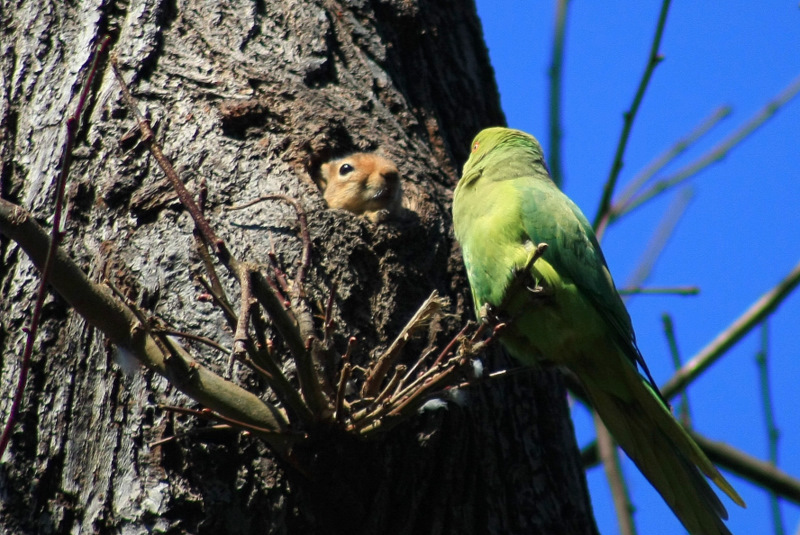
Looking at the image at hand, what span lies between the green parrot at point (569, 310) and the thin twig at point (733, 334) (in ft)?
1.94

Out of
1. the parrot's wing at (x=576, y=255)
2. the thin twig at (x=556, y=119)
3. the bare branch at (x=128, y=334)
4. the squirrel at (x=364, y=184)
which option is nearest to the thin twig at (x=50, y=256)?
the bare branch at (x=128, y=334)

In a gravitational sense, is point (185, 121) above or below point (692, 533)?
above

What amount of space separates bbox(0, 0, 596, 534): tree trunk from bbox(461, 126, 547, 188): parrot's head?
155 millimetres

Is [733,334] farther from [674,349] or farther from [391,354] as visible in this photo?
[391,354]

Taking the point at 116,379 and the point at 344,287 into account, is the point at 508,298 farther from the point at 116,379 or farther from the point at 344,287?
the point at 116,379

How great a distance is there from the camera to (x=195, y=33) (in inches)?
135

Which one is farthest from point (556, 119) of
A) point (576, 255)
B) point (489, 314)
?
point (489, 314)

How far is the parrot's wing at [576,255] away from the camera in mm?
3199

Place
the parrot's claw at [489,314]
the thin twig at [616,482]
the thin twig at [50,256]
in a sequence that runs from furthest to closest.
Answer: the thin twig at [616,482], the parrot's claw at [489,314], the thin twig at [50,256]

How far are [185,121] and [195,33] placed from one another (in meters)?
0.51

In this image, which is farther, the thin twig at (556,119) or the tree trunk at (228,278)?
the thin twig at (556,119)

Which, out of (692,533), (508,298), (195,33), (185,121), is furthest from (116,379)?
(692,533)

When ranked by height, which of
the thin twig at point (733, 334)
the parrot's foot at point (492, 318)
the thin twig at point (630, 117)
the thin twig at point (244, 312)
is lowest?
the thin twig at point (244, 312)

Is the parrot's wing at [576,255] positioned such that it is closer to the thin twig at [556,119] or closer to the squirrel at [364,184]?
the thin twig at [556,119]
